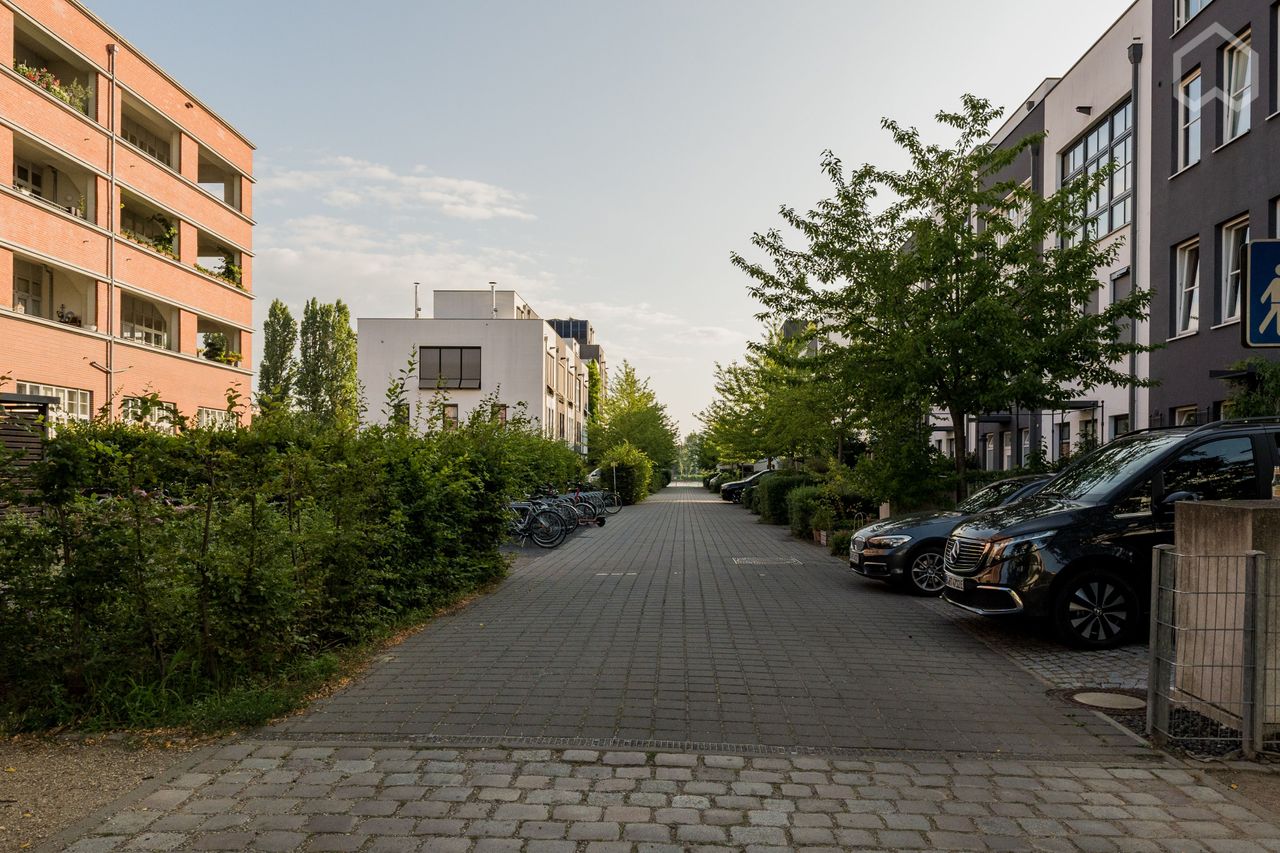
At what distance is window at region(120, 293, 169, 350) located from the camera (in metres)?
31.6

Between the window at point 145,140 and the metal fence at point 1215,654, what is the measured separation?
112 feet

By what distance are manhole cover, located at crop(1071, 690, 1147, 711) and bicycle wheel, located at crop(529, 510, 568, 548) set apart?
1285cm

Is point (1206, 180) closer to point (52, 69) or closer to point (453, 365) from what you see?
point (52, 69)

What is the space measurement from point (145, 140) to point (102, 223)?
20.4 ft

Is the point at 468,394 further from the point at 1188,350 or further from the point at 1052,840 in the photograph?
the point at 1052,840

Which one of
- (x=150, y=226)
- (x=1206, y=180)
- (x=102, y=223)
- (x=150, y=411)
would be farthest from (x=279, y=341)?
(x=150, y=411)

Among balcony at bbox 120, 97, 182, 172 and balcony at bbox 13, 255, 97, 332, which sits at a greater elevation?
balcony at bbox 120, 97, 182, 172

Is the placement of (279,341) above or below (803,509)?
above

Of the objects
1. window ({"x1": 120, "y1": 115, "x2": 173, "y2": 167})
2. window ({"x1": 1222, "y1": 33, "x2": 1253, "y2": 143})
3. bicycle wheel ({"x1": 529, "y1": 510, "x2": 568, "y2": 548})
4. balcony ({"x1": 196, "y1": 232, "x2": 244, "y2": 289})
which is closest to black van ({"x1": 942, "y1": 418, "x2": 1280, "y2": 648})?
bicycle wheel ({"x1": 529, "y1": 510, "x2": 568, "y2": 548})

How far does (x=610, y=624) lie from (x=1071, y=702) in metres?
4.15

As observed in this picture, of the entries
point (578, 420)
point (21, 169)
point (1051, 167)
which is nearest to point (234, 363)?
point (21, 169)

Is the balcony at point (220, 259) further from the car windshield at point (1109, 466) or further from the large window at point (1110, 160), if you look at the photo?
the car windshield at point (1109, 466)

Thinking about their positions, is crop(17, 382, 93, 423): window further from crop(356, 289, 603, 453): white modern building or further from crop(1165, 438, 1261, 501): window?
crop(356, 289, 603, 453): white modern building

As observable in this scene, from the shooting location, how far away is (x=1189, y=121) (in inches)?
765
